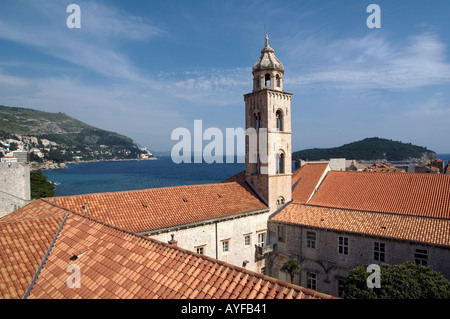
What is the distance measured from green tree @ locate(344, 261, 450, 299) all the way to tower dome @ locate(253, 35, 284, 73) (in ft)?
53.0

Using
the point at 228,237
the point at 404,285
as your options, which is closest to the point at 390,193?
the point at 404,285

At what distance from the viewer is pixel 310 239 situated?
64.3 feet

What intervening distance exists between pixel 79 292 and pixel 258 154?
17.6 m

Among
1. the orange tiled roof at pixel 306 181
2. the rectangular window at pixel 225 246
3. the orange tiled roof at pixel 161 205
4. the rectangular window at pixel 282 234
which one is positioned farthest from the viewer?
the orange tiled roof at pixel 306 181

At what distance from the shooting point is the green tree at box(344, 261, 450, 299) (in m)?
11.4

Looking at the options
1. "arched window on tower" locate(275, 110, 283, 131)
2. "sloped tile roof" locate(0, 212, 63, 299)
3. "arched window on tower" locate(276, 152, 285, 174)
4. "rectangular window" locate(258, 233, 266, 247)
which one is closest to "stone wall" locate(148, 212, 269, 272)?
"rectangular window" locate(258, 233, 266, 247)

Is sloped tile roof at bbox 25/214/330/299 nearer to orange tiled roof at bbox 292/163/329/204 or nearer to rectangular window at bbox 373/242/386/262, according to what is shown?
rectangular window at bbox 373/242/386/262

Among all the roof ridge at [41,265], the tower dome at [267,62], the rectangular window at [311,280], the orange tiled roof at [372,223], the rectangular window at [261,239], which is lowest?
the rectangular window at [311,280]

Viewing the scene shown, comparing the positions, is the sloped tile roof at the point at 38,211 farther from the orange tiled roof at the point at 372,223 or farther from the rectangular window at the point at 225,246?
the orange tiled roof at the point at 372,223

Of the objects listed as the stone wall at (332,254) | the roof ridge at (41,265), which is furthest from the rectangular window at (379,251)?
the roof ridge at (41,265)

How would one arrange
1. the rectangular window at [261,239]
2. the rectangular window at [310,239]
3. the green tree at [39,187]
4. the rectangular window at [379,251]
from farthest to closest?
the green tree at [39,187] → the rectangular window at [261,239] → the rectangular window at [310,239] → the rectangular window at [379,251]

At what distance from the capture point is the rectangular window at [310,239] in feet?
63.9

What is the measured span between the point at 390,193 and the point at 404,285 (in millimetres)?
10119

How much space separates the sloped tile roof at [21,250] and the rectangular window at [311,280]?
1629cm
